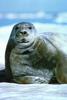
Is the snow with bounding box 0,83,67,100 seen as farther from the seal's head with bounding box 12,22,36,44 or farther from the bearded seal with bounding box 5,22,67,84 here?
the seal's head with bounding box 12,22,36,44

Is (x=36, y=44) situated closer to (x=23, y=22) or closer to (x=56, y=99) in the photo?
(x=23, y=22)

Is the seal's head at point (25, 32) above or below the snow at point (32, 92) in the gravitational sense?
above

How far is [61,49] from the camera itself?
636 cm

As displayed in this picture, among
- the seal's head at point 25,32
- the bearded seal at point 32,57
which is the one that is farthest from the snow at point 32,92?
the seal's head at point 25,32

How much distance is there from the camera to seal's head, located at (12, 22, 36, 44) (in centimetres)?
625

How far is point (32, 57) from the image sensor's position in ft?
20.6

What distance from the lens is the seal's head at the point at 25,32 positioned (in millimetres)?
6250

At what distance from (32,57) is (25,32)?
32 centimetres

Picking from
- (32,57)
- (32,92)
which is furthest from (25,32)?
(32,92)

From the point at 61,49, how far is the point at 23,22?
0.58m

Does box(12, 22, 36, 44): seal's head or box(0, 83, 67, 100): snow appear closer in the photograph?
box(0, 83, 67, 100): snow

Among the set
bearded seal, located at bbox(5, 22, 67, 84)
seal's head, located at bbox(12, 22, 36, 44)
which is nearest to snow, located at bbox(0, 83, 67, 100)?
bearded seal, located at bbox(5, 22, 67, 84)

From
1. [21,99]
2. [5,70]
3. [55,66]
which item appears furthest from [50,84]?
[21,99]

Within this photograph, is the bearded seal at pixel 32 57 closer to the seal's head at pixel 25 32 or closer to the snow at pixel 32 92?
the seal's head at pixel 25 32
